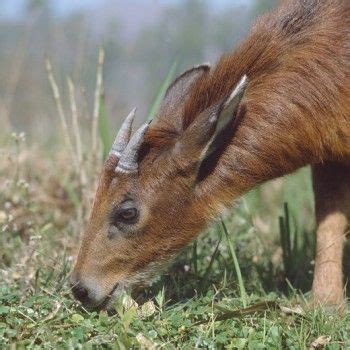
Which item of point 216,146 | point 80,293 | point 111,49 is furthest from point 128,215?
point 111,49

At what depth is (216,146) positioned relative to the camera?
5.18m

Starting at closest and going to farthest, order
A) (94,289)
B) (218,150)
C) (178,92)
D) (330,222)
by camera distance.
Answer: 1. (94,289)
2. (218,150)
3. (178,92)
4. (330,222)

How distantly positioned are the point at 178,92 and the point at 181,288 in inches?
48.8

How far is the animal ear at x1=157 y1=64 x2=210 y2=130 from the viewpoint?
537 centimetres

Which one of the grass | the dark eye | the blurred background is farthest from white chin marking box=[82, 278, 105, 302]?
the blurred background

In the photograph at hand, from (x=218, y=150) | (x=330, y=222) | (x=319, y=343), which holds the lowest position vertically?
(x=319, y=343)

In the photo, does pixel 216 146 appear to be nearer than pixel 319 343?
No

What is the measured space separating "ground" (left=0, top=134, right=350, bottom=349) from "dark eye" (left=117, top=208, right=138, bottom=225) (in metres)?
0.44

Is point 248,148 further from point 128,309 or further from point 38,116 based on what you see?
point 38,116

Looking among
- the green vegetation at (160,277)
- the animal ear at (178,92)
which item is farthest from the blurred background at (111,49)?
the animal ear at (178,92)

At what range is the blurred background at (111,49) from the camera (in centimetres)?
1224

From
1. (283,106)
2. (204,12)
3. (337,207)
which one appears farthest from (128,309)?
(204,12)

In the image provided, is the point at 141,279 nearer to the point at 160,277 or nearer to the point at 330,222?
the point at 160,277

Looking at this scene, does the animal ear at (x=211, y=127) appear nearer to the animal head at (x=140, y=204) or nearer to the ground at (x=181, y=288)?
the animal head at (x=140, y=204)
